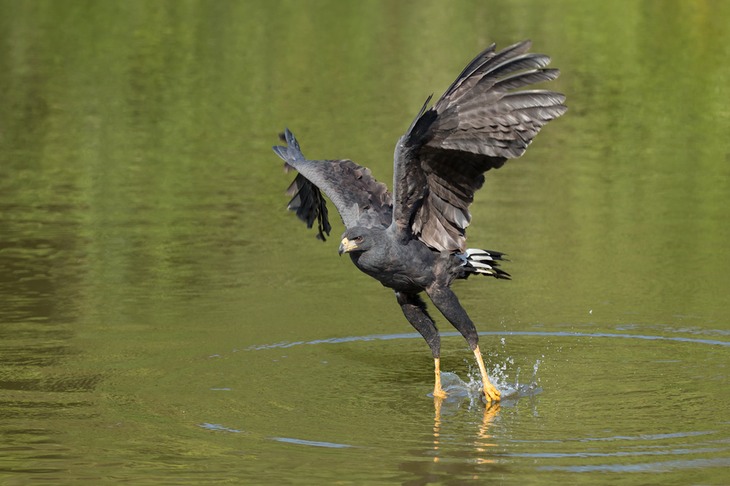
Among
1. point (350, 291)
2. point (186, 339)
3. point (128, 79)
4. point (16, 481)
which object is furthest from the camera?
point (128, 79)

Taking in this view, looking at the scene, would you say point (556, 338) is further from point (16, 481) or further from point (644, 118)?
point (644, 118)

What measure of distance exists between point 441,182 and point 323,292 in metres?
3.17

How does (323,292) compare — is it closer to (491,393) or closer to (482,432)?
(491,393)

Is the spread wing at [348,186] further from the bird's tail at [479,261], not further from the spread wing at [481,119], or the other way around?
the bird's tail at [479,261]

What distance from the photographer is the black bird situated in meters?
9.19

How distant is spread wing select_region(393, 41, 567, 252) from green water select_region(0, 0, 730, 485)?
1.57 metres

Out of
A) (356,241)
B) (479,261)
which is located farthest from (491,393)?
(356,241)

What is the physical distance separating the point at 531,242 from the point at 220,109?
29.6ft

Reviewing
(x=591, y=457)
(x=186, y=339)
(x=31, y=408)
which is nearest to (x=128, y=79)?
(x=186, y=339)

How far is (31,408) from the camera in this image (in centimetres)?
945

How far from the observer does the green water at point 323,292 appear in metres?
8.60

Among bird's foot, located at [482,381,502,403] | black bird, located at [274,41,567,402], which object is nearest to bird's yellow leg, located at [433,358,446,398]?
black bird, located at [274,41,567,402]

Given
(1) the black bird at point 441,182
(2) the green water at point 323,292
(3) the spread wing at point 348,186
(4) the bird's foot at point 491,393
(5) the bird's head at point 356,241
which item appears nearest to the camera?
(2) the green water at point 323,292

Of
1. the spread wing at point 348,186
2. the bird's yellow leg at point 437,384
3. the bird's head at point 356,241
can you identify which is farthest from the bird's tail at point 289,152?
the bird's yellow leg at point 437,384
